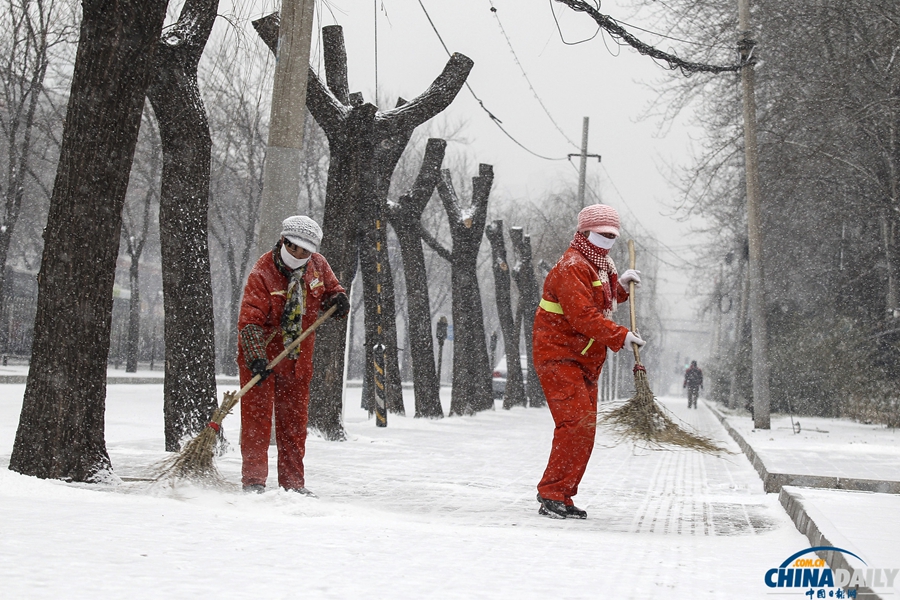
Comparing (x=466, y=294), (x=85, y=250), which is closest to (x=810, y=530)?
(x=85, y=250)

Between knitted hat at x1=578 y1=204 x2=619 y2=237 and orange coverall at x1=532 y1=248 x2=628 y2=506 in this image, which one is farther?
knitted hat at x1=578 y1=204 x2=619 y2=237

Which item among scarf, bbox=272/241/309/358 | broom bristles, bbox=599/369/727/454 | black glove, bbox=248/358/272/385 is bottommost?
broom bristles, bbox=599/369/727/454

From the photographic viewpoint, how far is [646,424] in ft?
20.7

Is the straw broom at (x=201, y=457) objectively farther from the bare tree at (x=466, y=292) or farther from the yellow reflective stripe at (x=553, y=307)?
the bare tree at (x=466, y=292)

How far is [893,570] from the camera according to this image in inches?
152

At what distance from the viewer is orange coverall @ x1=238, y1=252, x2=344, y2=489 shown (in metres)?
6.15

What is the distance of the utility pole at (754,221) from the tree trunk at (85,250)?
41.5ft

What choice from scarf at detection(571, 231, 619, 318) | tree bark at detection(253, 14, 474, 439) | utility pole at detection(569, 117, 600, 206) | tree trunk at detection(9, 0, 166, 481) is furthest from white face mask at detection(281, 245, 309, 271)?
utility pole at detection(569, 117, 600, 206)

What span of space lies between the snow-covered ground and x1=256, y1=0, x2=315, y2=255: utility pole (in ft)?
7.95

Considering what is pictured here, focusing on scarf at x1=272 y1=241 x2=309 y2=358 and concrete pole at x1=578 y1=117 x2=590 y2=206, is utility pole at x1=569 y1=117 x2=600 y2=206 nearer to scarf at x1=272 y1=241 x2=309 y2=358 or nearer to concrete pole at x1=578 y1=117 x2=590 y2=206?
concrete pole at x1=578 y1=117 x2=590 y2=206

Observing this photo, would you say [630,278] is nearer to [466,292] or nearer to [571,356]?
[571,356]

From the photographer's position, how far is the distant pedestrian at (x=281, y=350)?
6129mm

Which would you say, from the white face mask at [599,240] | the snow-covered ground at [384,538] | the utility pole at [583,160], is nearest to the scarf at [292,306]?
the snow-covered ground at [384,538]

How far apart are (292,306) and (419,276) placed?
12.4 metres
